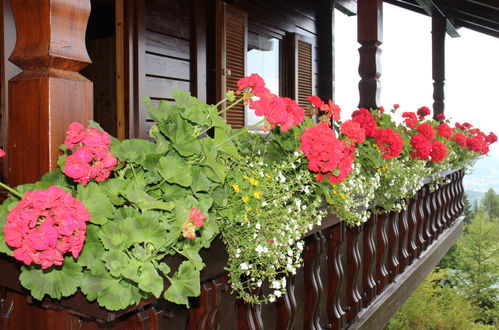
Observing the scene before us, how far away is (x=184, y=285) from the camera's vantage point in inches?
42.2

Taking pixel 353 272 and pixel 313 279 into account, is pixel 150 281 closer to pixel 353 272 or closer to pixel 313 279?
pixel 313 279

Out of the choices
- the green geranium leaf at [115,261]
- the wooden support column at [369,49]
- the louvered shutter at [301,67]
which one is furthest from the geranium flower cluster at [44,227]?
the louvered shutter at [301,67]

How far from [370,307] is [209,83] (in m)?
2.49

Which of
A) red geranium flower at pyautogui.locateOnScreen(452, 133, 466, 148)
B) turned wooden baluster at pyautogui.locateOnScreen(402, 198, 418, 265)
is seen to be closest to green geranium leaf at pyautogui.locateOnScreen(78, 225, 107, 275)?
turned wooden baluster at pyautogui.locateOnScreen(402, 198, 418, 265)

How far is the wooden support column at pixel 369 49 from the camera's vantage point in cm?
374

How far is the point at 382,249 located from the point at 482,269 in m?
12.7

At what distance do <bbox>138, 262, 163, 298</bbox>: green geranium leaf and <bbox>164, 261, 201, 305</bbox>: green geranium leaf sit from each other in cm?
9

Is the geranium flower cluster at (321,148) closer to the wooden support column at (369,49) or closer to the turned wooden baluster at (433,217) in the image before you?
the wooden support column at (369,49)

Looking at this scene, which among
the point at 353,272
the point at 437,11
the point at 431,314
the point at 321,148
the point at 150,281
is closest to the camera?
the point at 150,281

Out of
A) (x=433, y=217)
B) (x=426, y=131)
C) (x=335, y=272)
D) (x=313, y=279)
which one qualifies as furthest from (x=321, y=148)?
(x=433, y=217)

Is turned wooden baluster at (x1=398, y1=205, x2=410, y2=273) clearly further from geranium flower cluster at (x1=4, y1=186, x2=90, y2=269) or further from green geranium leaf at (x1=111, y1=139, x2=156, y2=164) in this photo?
geranium flower cluster at (x1=4, y1=186, x2=90, y2=269)

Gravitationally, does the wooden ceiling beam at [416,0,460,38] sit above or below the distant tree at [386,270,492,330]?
above

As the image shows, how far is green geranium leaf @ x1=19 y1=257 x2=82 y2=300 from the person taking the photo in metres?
1.03

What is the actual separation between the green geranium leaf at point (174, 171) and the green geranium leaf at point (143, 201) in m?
0.08
